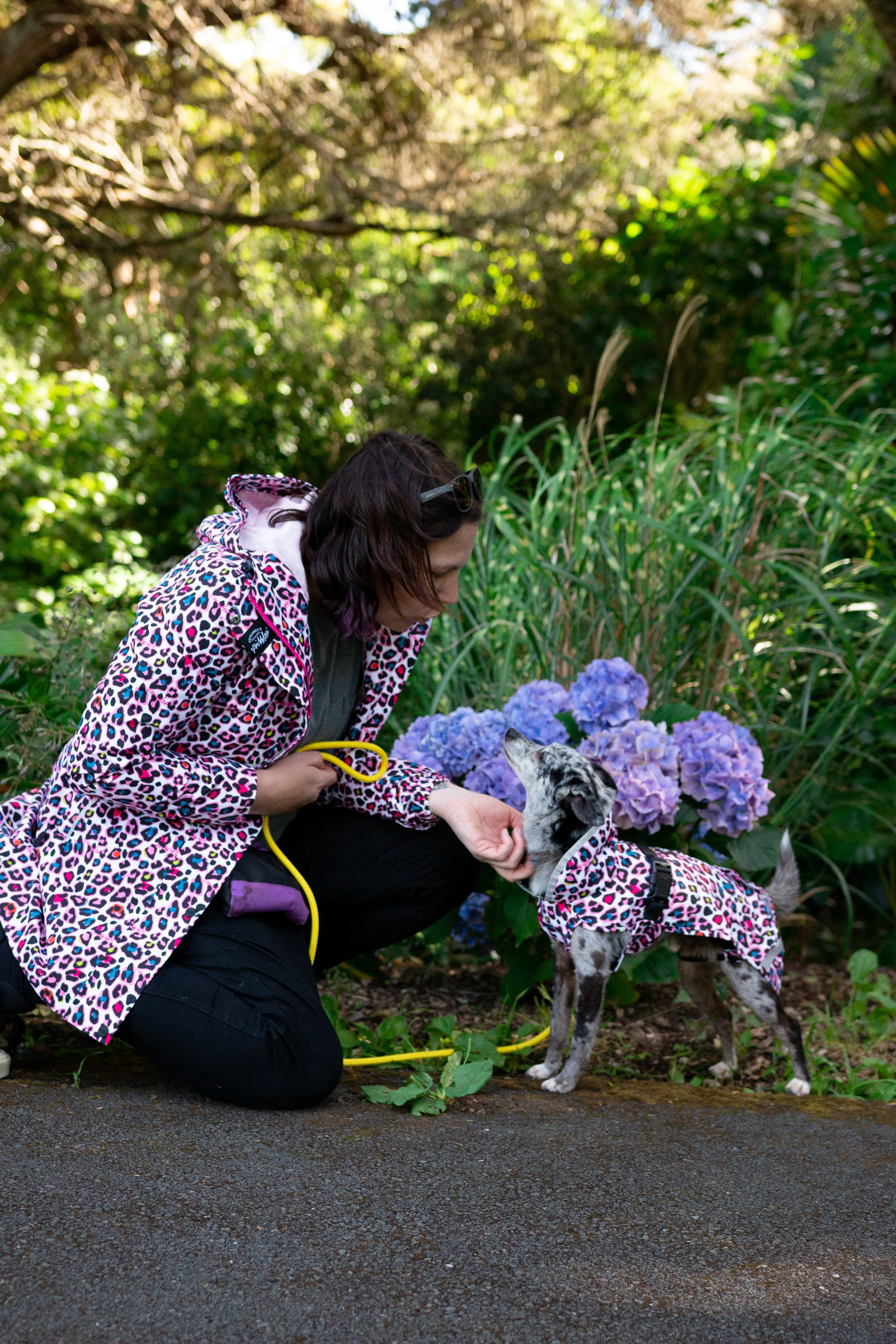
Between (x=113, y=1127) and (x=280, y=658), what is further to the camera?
(x=280, y=658)

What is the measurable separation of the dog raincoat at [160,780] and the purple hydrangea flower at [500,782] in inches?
27.7

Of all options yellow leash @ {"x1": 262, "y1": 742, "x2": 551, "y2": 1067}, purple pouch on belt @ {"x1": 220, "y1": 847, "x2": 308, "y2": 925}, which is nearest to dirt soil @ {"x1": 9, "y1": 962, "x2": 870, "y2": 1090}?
yellow leash @ {"x1": 262, "y1": 742, "x2": 551, "y2": 1067}

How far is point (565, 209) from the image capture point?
8391mm

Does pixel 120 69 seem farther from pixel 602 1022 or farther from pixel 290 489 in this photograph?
pixel 602 1022

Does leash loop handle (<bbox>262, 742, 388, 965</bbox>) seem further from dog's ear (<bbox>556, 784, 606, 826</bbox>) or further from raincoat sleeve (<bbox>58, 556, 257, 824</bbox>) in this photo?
dog's ear (<bbox>556, 784, 606, 826</bbox>)

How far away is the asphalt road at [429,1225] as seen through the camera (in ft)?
4.94

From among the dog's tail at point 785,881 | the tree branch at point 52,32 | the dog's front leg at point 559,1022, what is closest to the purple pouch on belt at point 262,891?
the dog's front leg at point 559,1022

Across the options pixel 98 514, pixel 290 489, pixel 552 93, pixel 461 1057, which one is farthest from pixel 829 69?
pixel 461 1057

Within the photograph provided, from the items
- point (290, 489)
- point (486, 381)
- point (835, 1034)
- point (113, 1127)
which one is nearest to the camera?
point (113, 1127)

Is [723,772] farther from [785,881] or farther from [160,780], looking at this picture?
[160,780]

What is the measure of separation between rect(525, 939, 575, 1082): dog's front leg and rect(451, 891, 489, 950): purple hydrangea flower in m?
0.47

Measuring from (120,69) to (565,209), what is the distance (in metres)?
3.29

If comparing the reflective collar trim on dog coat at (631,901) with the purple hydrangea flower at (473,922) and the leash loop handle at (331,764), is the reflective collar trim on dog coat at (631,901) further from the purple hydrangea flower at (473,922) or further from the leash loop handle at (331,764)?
the purple hydrangea flower at (473,922)

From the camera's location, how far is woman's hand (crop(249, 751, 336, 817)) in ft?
7.74
